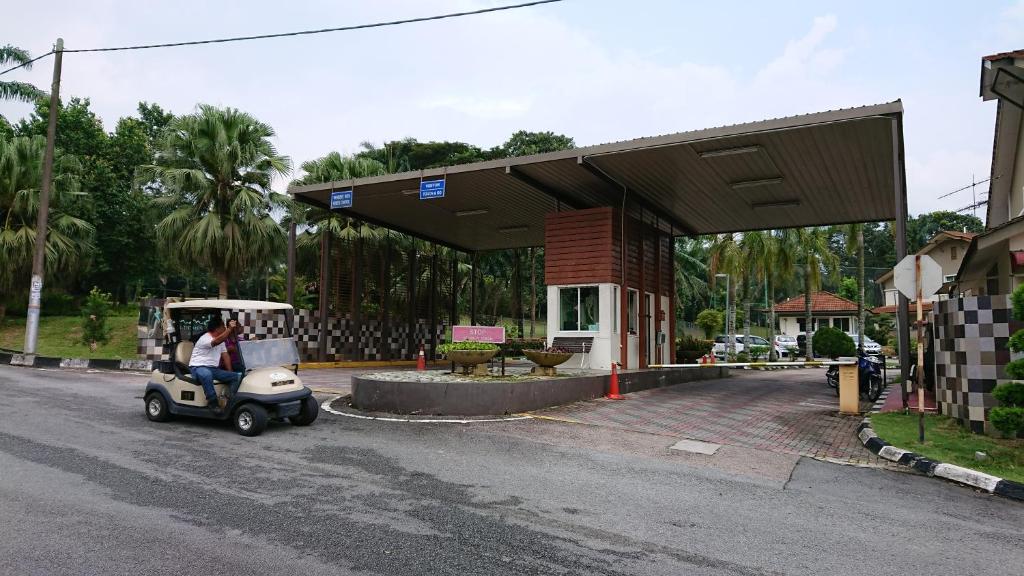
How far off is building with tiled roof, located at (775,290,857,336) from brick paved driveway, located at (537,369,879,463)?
34.4 metres

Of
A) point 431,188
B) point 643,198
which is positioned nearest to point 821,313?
point 643,198

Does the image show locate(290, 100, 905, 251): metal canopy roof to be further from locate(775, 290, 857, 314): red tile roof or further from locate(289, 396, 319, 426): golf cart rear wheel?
locate(775, 290, 857, 314): red tile roof

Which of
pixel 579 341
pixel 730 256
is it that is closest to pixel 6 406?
pixel 579 341

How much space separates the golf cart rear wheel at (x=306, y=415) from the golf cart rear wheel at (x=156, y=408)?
1724 millimetres

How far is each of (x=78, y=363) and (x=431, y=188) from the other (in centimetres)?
Result: 1140

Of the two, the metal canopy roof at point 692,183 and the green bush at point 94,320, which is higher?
the metal canopy roof at point 692,183

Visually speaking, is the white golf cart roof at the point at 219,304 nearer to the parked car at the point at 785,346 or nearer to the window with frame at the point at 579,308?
the window with frame at the point at 579,308

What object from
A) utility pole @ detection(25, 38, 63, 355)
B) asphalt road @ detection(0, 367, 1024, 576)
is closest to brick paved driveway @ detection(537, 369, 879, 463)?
asphalt road @ detection(0, 367, 1024, 576)

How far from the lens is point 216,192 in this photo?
20406 mm

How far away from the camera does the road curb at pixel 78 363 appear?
1655cm

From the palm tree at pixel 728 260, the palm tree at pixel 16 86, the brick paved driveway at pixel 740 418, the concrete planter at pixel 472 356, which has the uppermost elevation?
the palm tree at pixel 16 86

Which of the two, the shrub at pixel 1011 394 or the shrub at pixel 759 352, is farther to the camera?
the shrub at pixel 759 352

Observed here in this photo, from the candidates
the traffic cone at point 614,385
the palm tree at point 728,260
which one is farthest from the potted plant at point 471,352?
the palm tree at point 728,260

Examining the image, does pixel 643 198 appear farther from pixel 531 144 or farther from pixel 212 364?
pixel 531 144
